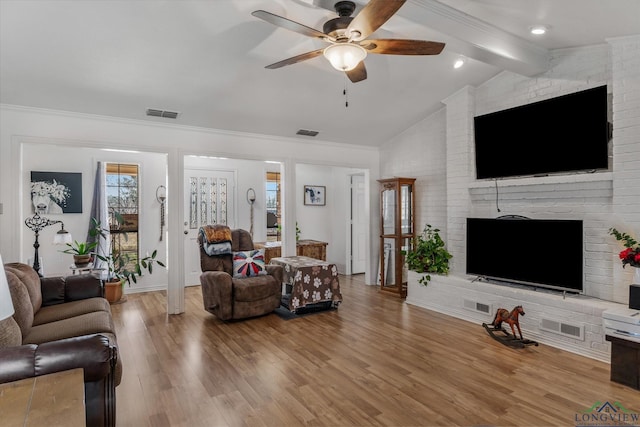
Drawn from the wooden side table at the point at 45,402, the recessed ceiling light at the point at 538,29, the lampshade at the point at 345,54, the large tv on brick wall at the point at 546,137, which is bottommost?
the wooden side table at the point at 45,402

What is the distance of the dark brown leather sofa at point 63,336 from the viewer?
1719 millimetres

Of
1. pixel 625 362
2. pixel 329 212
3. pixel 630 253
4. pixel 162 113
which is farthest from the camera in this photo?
pixel 329 212

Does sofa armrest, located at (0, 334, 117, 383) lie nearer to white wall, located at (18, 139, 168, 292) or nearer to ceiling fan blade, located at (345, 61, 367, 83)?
ceiling fan blade, located at (345, 61, 367, 83)

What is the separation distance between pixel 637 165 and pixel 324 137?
380 centimetres

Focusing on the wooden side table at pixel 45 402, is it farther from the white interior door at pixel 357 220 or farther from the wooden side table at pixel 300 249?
the white interior door at pixel 357 220

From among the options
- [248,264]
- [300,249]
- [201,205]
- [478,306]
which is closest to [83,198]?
[201,205]

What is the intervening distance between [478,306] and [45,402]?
4.06 m

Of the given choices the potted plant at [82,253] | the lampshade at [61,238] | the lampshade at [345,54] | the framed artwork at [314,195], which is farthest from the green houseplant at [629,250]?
the lampshade at [61,238]

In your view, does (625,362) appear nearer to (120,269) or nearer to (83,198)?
(120,269)

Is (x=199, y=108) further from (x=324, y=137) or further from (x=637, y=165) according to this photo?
(x=637, y=165)

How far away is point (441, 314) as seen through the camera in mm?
4523

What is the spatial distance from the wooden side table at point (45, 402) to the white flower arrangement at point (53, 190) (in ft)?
15.0

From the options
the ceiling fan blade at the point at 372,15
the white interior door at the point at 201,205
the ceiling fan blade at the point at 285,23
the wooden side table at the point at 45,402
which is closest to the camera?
the wooden side table at the point at 45,402

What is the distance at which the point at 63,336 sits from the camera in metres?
2.46
